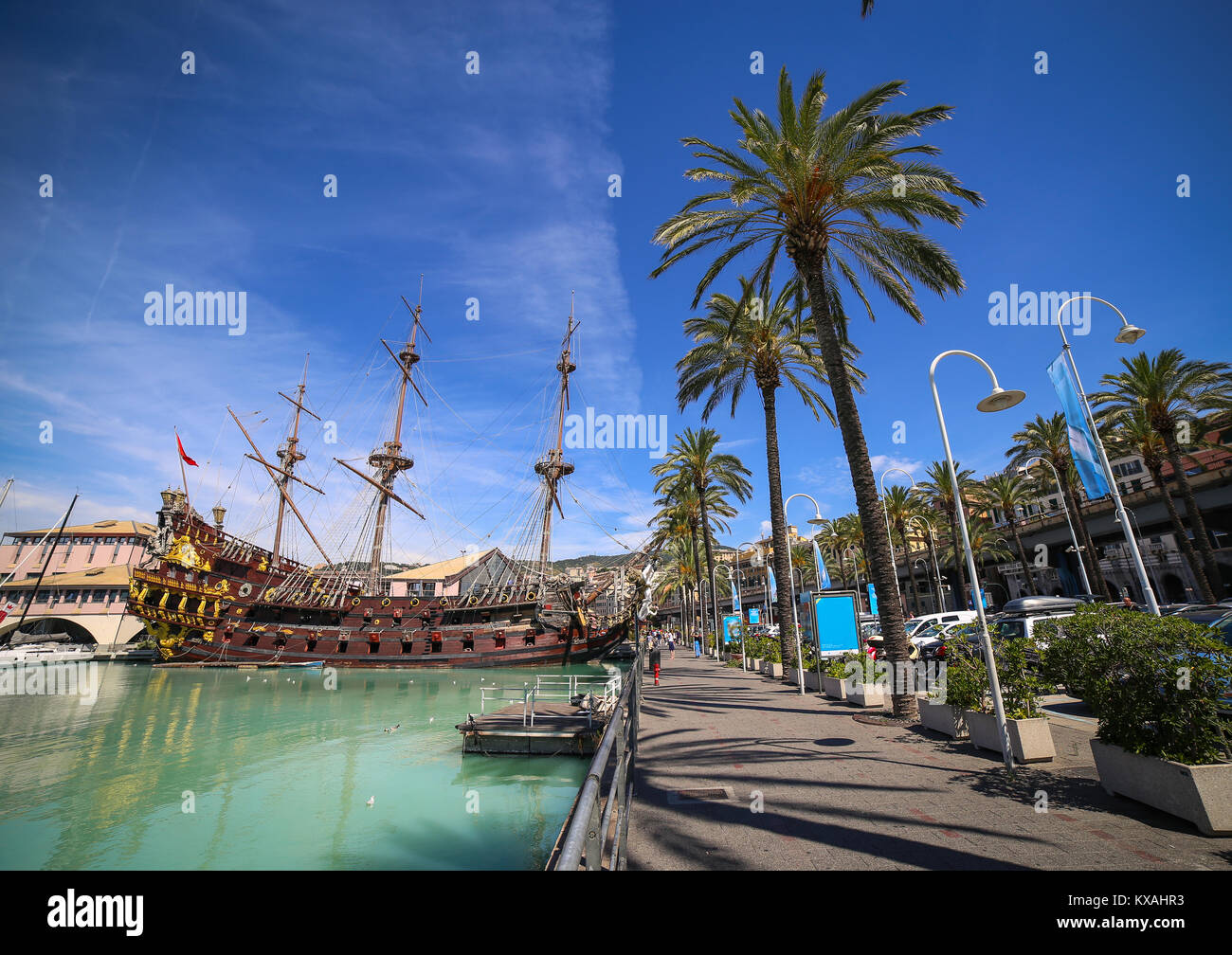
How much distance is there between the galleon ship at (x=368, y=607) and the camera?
143ft

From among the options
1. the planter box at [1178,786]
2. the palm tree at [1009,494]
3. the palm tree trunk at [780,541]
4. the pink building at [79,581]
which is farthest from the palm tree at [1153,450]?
the pink building at [79,581]

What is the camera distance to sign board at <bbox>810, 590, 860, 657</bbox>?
16.2 meters

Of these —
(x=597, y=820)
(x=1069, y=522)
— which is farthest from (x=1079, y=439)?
(x=1069, y=522)

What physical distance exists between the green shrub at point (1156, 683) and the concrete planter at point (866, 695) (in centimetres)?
669

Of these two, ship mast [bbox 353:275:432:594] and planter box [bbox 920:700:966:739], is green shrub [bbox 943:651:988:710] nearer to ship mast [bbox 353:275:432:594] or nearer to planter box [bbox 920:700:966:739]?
planter box [bbox 920:700:966:739]

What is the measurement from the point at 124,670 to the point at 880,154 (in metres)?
68.7

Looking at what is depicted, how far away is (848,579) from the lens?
3095 inches

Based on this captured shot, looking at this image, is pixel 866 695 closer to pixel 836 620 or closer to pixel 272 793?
pixel 836 620

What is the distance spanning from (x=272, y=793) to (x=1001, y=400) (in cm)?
1832

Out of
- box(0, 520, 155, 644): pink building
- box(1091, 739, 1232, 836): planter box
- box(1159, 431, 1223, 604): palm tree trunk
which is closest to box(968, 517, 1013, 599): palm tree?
box(1159, 431, 1223, 604): palm tree trunk

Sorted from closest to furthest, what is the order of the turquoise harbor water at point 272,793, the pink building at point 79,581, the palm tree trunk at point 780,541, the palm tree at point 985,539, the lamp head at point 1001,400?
the lamp head at point 1001,400
the turquoise harbor water at point 272,793
the palm tree trunk at point 780,541
the palm tree at point 985,539
the pink building at point 79,581

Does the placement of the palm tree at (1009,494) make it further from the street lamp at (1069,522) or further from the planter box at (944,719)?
the planter box at (944,719)
